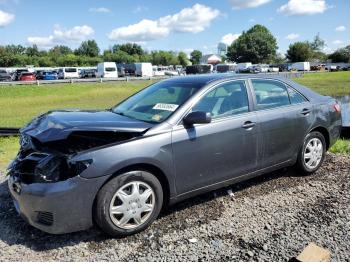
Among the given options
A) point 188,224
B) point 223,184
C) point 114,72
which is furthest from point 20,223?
point 114,72

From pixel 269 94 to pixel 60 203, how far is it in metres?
3.08

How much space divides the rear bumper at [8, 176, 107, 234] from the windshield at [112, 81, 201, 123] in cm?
110

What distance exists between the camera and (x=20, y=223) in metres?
4.18

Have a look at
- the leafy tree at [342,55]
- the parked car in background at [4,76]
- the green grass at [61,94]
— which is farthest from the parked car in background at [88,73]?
the leafy tree at [342,55]

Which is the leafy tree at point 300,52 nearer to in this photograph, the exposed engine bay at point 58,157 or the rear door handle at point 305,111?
the rear door handle at point 305,111

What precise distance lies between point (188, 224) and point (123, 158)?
43.1 inches

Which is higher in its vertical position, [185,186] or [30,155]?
[30,155]

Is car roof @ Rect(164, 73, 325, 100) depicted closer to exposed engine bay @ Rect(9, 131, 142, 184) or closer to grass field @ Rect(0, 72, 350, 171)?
exposed engine bay @ Rect(9, 131, 142, 184)

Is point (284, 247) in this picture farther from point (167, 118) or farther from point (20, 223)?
point (20, 223)

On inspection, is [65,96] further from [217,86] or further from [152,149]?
[152,149]

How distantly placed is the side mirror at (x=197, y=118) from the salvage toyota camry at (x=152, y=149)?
11 millimetres

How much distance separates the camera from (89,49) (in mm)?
131500

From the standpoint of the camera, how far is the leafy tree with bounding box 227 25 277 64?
109062mm

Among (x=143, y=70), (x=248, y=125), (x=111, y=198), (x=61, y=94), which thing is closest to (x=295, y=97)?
(x=248, y=125)
